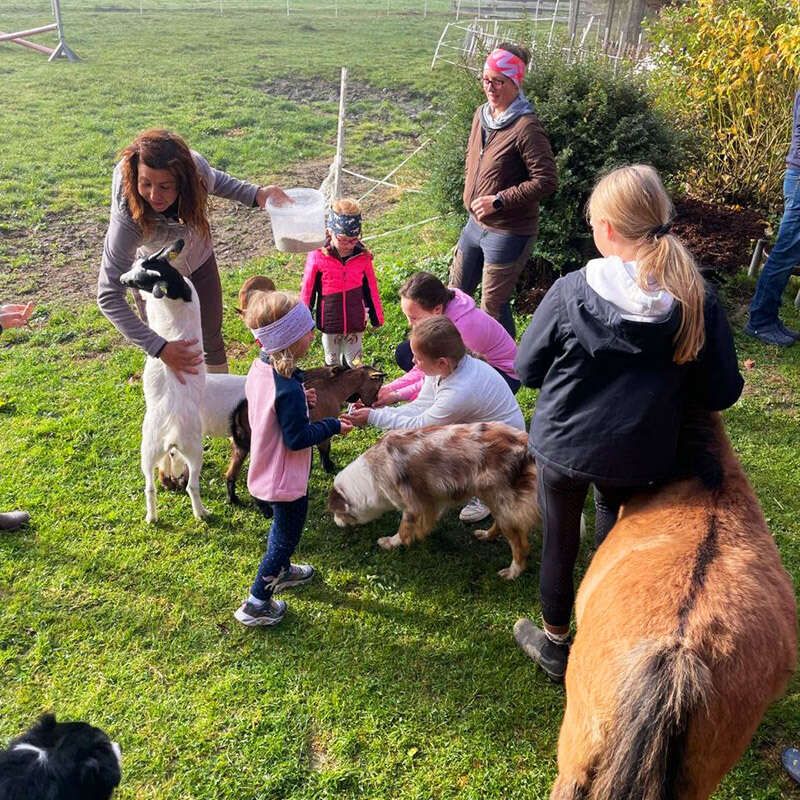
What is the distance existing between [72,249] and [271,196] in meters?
4.42

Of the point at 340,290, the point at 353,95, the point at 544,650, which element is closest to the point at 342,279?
the point at 340,290

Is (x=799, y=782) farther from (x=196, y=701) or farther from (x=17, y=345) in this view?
(x=17, y=345)

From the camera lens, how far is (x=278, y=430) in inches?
139

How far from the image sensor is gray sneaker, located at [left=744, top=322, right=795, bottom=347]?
6582mm

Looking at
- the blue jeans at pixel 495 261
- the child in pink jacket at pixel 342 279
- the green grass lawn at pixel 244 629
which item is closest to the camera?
the green grass lawn at pixel 244 629

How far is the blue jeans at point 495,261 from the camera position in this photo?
521 centimetres

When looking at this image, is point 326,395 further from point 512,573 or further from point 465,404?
point 512,573

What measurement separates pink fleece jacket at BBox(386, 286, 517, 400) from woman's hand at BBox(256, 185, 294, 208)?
149cm

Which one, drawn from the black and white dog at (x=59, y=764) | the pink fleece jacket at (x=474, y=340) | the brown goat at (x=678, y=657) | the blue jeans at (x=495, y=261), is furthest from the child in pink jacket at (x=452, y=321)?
the black and white dog at (x=59, y=764)

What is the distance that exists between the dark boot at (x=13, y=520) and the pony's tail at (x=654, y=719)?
3.90 meters

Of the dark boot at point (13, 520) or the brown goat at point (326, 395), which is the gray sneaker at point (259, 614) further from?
the dark boot at point (13, 520)

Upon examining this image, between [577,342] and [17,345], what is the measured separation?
574 cm

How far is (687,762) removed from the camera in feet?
6.31

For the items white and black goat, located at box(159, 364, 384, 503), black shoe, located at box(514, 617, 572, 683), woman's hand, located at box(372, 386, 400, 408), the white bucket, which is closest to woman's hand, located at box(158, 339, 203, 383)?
white and black goat, located at box(159, 364, 384, 503)
